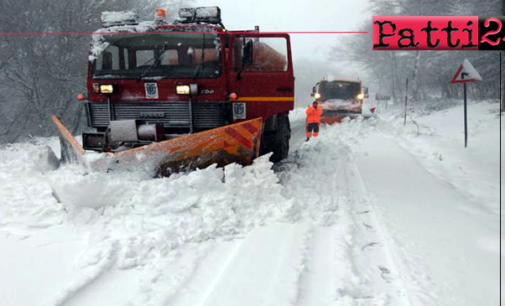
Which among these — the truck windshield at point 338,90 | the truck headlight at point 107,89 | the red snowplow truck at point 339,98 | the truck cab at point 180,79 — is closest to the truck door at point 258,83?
the truck cab at point 180,79

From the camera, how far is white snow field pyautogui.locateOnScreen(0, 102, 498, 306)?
2.32 meters

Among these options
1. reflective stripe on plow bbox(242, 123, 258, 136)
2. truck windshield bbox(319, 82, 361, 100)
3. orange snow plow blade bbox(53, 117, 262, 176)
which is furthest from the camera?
truck windshield bbox(319, 82, 361, 100)

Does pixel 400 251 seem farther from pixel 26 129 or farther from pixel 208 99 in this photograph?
pixel 26 129

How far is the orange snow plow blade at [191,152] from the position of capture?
13.6 feet

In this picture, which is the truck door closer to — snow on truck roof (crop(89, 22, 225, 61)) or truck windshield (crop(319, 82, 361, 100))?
snow on truck roof (crop(89, 22, 225, 61))

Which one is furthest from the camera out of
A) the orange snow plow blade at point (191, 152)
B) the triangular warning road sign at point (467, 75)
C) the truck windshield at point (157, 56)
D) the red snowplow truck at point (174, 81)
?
the triangular warning road sign at point (467, 75)

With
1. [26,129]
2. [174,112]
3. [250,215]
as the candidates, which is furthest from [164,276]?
[26,129]

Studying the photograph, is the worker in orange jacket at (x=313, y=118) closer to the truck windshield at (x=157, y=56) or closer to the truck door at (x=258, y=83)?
the truck door at (x=258, y=83)

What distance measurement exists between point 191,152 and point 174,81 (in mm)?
1370

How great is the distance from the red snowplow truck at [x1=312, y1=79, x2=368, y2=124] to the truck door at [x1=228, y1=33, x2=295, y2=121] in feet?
31.8

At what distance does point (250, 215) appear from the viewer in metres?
3.64

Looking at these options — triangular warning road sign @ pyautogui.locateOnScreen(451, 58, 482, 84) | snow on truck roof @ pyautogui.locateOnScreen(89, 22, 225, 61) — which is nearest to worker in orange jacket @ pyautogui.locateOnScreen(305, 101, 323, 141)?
triangular warning road sign @ pyautogui.locateOnScreen(451, 58, 482, 84)

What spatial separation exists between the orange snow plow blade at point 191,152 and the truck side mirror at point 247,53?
1.10 meters

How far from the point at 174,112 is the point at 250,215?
7.84 feet
